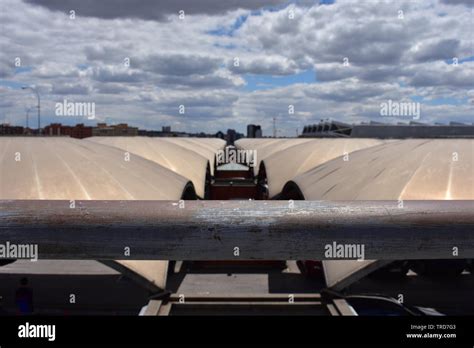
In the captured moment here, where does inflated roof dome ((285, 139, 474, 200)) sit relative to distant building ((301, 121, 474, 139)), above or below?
below

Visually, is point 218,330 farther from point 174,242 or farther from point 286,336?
point 174,242

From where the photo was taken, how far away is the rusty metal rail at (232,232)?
6.55 feet

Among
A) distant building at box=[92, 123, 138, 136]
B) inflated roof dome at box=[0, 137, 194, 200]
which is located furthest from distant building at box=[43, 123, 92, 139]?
inflated roof dome at box=[0, 137, 194, 200]

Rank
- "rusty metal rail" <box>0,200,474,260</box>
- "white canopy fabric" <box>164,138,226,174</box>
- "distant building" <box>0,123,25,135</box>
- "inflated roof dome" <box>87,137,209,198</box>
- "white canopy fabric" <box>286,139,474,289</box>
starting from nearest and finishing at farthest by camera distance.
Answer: "rusty metal rail" <box>0,200,474,260</box>
"white canopy fabric" <box>286,139,474,289</box>
"inflated roof dome" <box>87,137,209,198</box>
"white canopy fabric" <box>164,138,226,174</box>
"distant building" <box>0,123,25,135</box>

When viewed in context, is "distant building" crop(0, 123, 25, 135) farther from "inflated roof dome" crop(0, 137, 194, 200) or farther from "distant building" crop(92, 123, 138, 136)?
"inflated roof dome" crop(0, 137, 194, 200)

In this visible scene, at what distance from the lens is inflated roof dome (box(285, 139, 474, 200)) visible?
48.1 ft

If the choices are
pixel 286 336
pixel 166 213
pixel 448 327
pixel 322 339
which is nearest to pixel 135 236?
pixel 166 213

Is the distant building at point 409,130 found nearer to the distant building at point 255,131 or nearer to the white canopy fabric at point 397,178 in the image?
the distant building at point 255,131

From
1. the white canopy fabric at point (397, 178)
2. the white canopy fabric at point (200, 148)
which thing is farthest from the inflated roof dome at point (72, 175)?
the white canopy fabric at point (200, 148)

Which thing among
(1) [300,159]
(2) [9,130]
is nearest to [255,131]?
(2) [9,130]

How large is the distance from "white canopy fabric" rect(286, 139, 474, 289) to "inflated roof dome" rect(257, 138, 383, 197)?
430 inches

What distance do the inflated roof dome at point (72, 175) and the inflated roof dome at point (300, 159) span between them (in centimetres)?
1302

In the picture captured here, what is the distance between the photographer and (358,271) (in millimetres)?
13047

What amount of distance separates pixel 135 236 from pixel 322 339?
2.81ft
